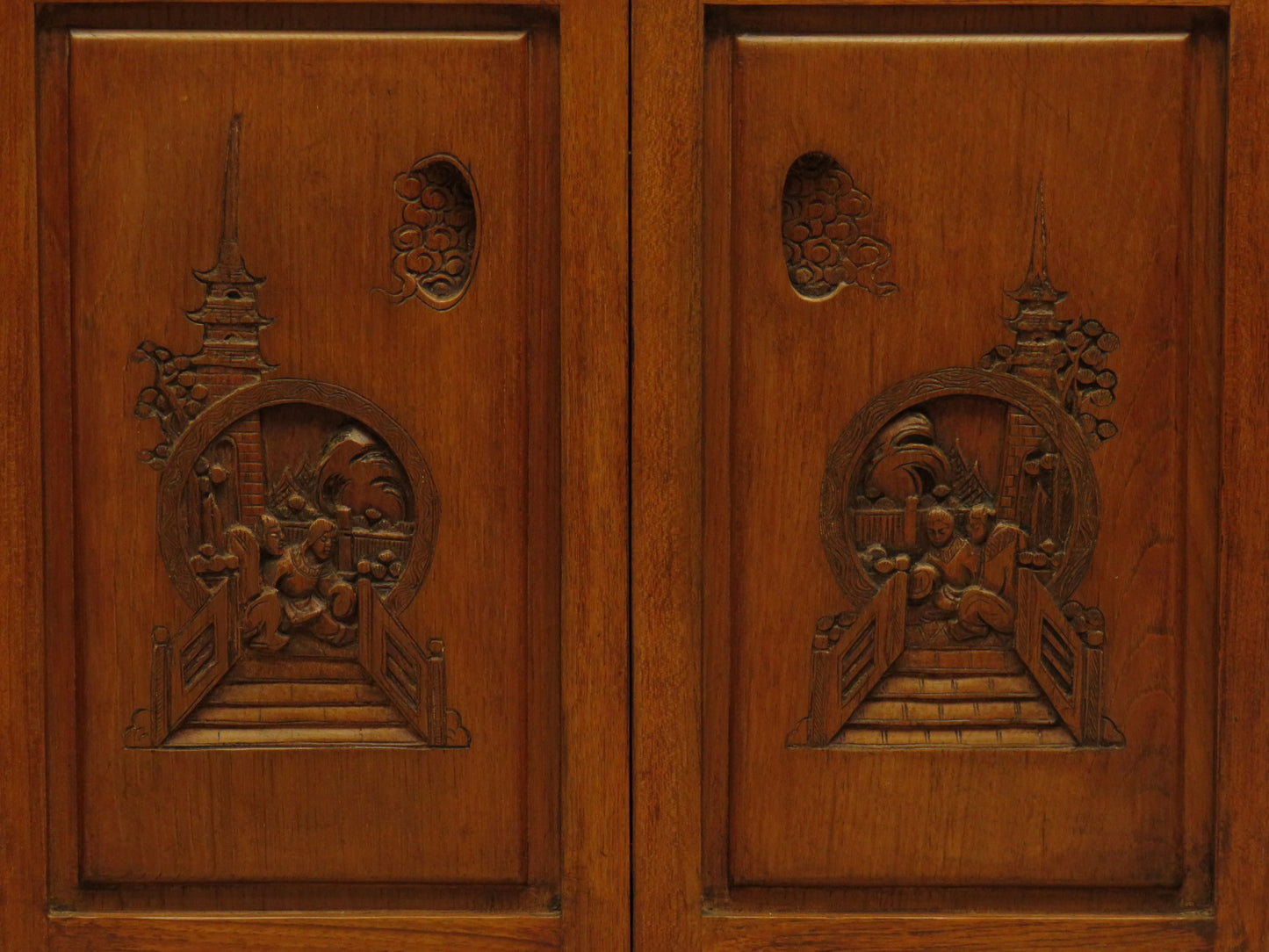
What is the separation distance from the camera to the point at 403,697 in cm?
102

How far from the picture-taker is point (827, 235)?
100 cm

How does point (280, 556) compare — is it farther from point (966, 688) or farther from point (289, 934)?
point (966, 688)

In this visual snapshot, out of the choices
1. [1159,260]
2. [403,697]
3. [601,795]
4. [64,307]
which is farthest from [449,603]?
[1159,260]

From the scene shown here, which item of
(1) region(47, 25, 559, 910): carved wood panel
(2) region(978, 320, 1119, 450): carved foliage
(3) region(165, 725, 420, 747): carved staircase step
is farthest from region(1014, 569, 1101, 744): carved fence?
(3) region(165, 725, 420, 747): carved staircase step

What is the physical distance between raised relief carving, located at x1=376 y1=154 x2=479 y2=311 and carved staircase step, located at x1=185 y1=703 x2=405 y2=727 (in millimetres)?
303

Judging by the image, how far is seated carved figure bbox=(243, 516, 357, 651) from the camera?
1.01 metres

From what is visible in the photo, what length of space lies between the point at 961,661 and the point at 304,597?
1.59ft

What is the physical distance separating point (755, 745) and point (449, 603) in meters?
0.25

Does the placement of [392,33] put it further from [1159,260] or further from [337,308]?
[1159,260]

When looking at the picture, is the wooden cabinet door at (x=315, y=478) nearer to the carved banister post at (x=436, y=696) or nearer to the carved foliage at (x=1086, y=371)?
the carved banister post at (x=436, y=696)

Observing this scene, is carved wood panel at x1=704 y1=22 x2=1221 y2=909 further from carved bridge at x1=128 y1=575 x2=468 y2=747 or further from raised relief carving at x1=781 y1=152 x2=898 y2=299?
carved bridge at x1=128 y1=575 x2=468 y2=747

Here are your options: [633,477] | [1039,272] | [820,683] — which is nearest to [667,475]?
[633,477]

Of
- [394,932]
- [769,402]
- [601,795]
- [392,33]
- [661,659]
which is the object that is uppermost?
[392,33]

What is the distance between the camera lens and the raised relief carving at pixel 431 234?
100cm
